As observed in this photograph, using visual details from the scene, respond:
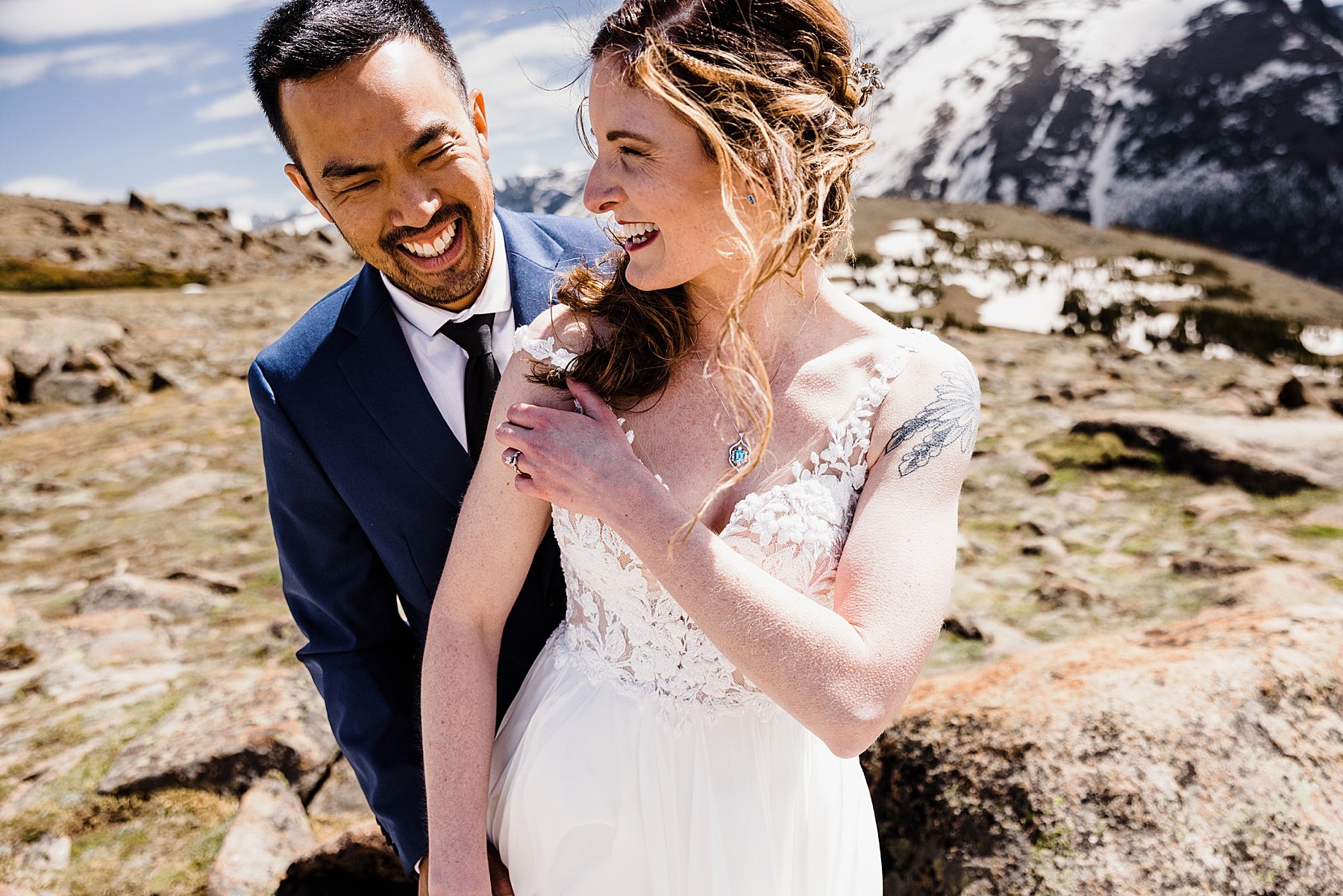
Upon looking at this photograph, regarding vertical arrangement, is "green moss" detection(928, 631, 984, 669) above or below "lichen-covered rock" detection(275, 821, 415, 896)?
below

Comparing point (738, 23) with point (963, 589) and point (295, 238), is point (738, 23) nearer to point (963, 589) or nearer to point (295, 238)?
point (963, 589)

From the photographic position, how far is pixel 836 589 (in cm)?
149

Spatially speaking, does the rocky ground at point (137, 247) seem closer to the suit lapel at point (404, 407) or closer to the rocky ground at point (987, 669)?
the rocky ground at point (987, 669)

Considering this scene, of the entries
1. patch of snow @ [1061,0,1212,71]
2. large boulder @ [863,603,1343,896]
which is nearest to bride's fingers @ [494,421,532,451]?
large boulder @ [863,603,1343,896]

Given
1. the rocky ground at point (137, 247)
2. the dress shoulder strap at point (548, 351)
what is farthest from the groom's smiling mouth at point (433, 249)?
the rocky ground at point (137, 247)

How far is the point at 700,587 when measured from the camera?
1.40 m

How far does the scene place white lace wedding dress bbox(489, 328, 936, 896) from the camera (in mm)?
1647

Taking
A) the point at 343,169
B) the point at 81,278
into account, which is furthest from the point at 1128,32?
the point at 343,169

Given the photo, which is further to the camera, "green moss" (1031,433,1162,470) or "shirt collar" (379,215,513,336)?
"green moss" (1031,433,1162,470)

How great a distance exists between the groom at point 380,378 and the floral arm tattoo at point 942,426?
0.95 metres

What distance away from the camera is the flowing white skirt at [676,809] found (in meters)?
1.67

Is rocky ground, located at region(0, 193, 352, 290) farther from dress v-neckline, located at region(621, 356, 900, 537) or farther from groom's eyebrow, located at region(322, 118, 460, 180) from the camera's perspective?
dress v-neckline, located at region(621, 356, 900, 537)

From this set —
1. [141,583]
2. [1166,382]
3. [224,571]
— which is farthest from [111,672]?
[1166,382]

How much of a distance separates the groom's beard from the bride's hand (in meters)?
0.74
